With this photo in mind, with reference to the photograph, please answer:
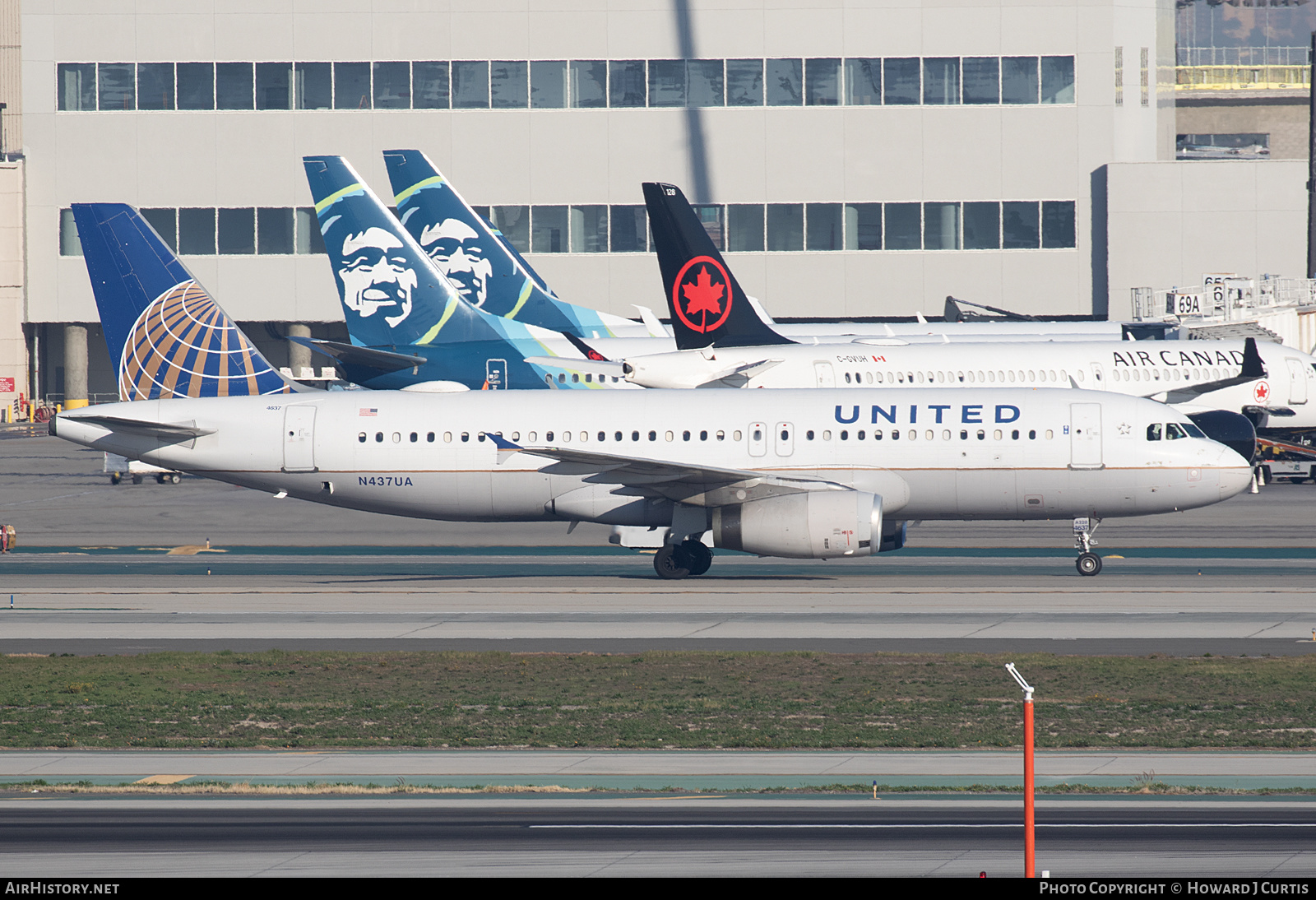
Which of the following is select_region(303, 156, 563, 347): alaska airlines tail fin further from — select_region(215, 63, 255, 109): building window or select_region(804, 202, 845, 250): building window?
select_region(215, 63, 255, 109): building window

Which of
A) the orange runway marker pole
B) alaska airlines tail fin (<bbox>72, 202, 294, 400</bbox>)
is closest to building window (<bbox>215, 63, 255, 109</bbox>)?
alaska airlines tail fin (<bbox>72, 202, 294, 400</bbox>)

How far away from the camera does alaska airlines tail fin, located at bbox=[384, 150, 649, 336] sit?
5272cm

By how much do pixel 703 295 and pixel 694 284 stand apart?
17.7 inches

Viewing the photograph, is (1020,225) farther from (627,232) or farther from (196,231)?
(196,231)

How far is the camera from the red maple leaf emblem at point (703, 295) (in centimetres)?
4628

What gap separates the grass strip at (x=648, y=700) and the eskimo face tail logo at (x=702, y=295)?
73.0 ft

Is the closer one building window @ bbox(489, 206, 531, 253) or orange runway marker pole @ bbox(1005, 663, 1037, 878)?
orange runway marker pole @ bbox(1005, 663, 1037, 878)

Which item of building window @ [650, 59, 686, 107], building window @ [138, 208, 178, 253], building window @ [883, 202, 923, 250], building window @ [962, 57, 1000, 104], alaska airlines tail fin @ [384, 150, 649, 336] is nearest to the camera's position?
alaska airlines tail fin @ [384, 150, 649, 336]

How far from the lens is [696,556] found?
34.9 m

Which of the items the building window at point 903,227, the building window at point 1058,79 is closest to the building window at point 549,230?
the building window at point 903,227

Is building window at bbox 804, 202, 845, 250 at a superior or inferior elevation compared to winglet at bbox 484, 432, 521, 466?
superior
